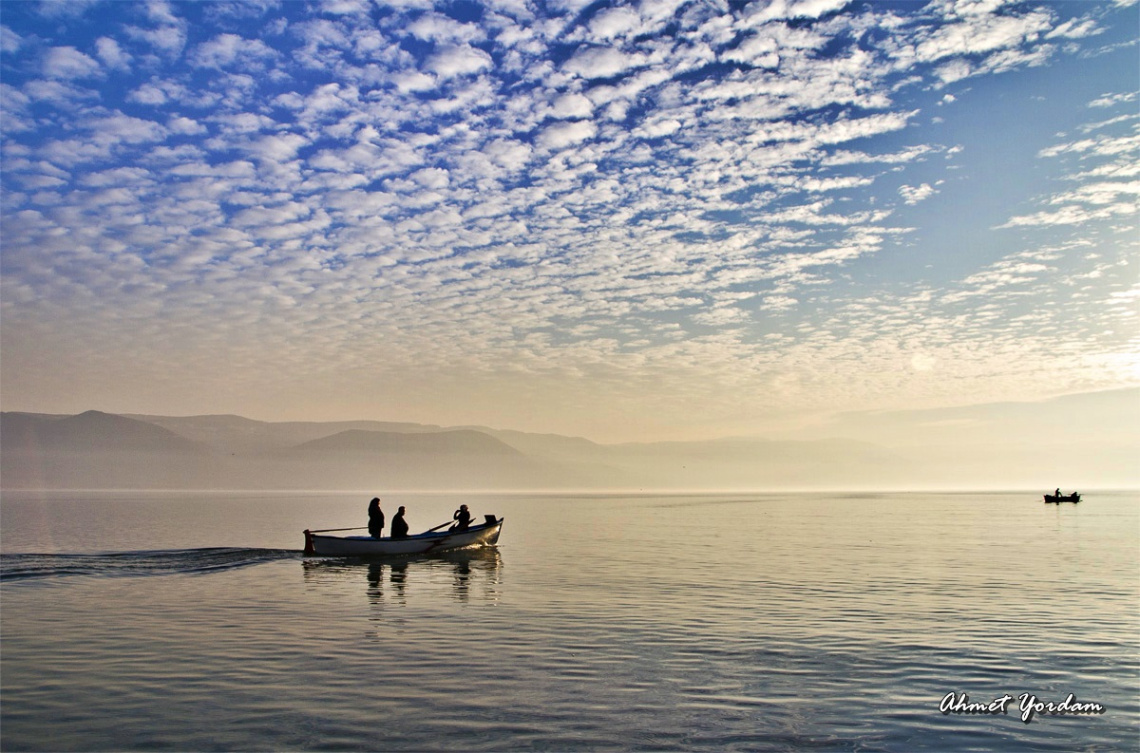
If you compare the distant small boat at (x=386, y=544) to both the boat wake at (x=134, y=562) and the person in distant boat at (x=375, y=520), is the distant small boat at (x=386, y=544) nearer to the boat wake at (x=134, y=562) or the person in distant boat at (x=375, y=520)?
the person in distant boat at (x=375, y=520)

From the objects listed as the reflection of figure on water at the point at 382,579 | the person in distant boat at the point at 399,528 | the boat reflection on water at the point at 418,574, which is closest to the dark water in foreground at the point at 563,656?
the reflection of figure on water at the point at 382,579

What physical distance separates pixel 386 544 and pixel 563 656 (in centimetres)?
2935

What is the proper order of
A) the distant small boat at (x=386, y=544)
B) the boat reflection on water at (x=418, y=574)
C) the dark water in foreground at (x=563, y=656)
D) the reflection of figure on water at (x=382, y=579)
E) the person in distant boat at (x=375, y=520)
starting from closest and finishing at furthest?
the dark water in foreground at (x=563, y=656) → the reflection of figure on water at (x=382, y=579) → the boat reflection on water at (x=418, y=574) → the distant small boat at (x=386, y=544) → the person in distant boat at (x=375, y=520)

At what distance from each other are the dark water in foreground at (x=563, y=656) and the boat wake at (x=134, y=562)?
0.32 m

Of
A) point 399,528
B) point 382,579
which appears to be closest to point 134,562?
point 399,528

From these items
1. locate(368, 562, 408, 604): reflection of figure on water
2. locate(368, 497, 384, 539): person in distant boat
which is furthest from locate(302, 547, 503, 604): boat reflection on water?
locate(368, 497, 384, 539): person in distant boat

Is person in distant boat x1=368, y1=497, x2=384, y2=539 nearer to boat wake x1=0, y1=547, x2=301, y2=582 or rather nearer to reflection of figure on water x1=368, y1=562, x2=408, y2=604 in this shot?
reflection of figure on water x1=368, y1=562, x2=408, y2=604

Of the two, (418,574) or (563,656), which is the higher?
(563,656)

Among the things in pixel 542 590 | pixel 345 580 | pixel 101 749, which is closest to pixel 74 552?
pixel 345 580

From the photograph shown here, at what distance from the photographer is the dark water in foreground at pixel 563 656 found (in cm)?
1328

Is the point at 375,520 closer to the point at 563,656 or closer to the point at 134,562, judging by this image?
the point at 134,562

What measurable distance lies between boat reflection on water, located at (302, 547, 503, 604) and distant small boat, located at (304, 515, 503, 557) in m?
0.38

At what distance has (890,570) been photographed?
3878 centimetres

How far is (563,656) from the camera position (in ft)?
62.1
